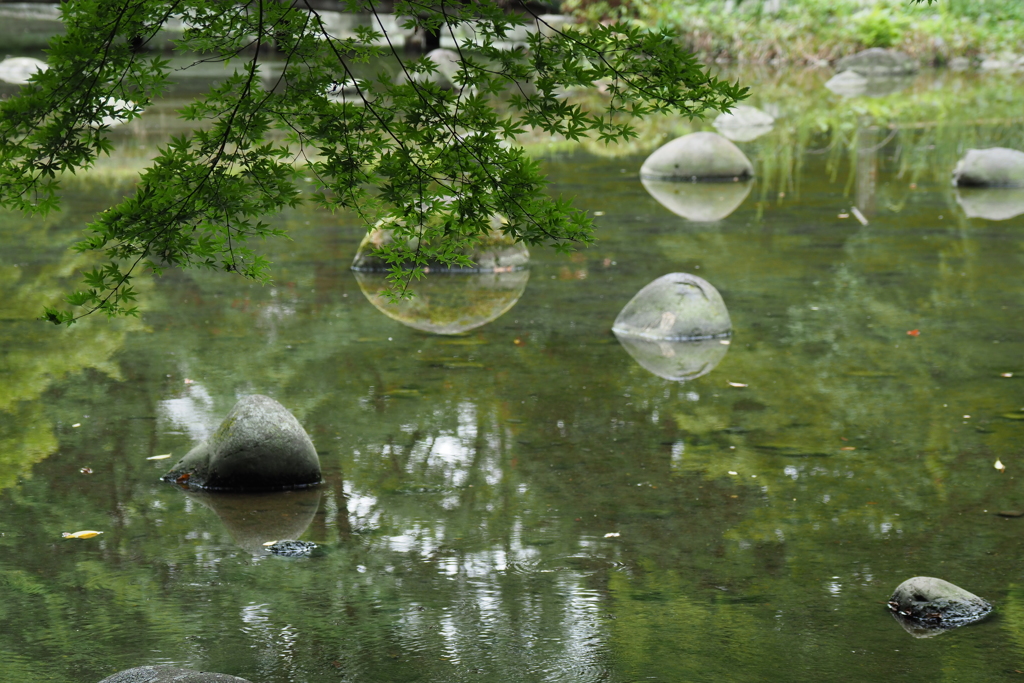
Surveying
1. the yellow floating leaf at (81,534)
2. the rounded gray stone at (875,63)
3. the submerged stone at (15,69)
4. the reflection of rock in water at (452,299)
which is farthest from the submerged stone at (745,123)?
the yellow floating leaf at (81,534)

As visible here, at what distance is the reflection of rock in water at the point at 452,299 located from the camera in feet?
30.8

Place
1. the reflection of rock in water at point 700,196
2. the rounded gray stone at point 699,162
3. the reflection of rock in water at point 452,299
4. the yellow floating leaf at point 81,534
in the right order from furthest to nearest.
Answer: the rounded gray stone at point 699,162 → the reflection of rock in water at point 700,196 → the reflection of rock in water at point 452,299 → the yellow floating leaf at point 81,534

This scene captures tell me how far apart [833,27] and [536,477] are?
99.9 ft

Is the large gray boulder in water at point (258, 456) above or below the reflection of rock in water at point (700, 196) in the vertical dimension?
below

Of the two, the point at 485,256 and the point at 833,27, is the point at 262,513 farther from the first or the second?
the point at 833,27

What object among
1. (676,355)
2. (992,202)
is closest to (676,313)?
(676,355)

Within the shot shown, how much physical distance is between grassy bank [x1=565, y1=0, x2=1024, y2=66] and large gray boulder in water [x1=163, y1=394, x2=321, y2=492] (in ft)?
94.7

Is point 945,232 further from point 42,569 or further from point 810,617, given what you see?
point 42,569

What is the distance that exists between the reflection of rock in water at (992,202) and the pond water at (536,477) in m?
1.76

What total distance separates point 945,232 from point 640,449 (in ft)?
22.5

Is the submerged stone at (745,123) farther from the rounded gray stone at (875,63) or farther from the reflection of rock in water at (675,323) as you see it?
the reflection of rock in water at (675,323)

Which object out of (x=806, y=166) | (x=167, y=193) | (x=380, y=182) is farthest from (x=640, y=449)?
(x=806, y=166)

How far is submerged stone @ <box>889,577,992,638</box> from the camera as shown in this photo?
496 centimetres

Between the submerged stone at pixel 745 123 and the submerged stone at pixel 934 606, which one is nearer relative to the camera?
the submerged stone at pixel 934 606
